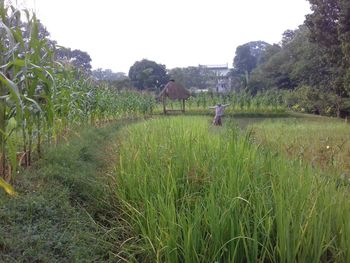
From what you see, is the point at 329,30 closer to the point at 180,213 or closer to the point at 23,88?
the point at 23,88

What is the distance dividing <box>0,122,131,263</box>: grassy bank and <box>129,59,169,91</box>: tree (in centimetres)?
2834

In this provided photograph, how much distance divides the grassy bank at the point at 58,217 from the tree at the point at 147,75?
28338 mm

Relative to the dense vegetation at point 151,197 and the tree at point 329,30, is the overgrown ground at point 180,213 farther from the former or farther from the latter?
the tree at point 329,30

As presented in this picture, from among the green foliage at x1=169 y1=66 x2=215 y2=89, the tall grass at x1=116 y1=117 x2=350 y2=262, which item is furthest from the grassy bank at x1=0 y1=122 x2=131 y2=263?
the green foliage at x1=169 y1=66 x2=215 y2=89

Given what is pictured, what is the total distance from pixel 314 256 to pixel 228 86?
4422 centimetres

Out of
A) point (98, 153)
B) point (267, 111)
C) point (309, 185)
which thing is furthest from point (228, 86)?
point (309, 185)

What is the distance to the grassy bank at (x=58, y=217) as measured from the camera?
2.57 meters

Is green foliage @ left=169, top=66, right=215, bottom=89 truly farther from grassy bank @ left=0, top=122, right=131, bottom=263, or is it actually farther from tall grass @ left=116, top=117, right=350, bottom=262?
tall grass @ left=116, top=117, right=350, bottom=262

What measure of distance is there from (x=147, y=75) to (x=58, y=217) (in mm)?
29967

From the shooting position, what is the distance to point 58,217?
10.3ft

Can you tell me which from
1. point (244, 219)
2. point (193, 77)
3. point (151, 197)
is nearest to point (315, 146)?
point (151, 197)

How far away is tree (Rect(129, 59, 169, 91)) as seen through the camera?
32656 mm

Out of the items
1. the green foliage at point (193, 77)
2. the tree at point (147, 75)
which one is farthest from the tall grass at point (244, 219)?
the green foliage at point (193, 77)

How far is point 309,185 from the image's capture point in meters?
2.79
